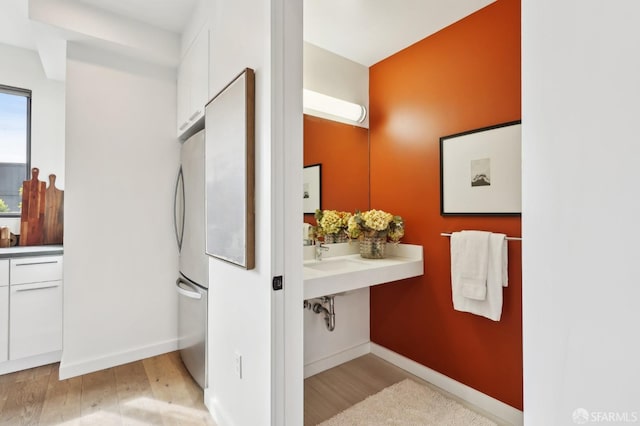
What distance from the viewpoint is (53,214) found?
2.57 meters

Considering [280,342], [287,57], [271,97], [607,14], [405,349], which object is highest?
[287,57]

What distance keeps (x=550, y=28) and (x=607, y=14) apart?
0.05 metres

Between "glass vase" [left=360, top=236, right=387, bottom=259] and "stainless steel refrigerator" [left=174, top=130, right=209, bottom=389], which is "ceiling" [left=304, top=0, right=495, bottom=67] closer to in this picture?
"stainless steel refrigerator" [left=174, top=130, right=209, bottom=389]

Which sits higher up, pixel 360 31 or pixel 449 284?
pixel 360 31

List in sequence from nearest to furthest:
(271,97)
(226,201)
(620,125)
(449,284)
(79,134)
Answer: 1. (620,125)
2. (271,97)
3. (226,201)
4. (449,284)
5. (79,134)

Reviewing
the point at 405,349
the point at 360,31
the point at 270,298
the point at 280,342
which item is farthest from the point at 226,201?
the point at 405,349

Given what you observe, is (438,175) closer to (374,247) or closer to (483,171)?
(483,171)

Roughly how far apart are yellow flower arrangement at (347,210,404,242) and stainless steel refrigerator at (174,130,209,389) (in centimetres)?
110

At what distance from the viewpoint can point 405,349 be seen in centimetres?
234

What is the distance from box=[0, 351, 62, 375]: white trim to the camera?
217 cm

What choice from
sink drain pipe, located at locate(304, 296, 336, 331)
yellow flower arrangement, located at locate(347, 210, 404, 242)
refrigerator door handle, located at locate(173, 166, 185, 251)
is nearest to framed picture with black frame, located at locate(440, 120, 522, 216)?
yellow flower arrangement, located at locate(347, 210, 404, 242)

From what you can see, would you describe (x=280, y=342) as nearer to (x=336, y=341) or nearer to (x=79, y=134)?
(x=336, y=341)

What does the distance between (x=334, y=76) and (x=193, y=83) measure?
3.55ft

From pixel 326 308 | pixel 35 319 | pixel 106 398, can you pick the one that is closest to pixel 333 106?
pixel 326 308
